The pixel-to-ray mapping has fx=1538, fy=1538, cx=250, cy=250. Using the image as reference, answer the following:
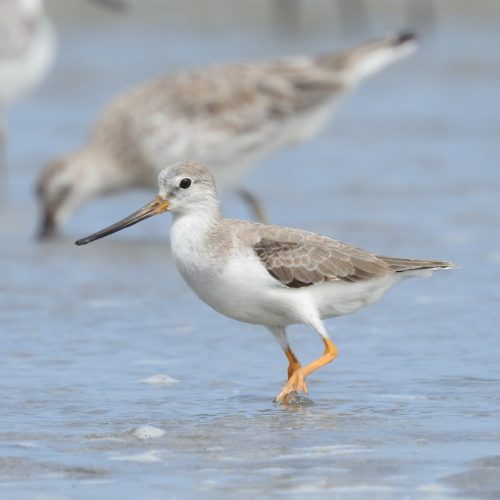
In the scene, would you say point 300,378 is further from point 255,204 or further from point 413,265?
point 255,204

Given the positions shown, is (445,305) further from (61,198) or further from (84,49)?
(84,49)

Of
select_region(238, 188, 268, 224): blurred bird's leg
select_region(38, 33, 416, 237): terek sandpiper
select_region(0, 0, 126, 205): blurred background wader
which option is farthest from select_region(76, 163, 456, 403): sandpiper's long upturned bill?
select_region(0, 0, 126, 205): blurred background wader

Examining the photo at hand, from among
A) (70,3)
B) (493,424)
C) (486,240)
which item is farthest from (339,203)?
(70,3)

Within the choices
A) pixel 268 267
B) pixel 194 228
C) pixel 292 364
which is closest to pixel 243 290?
pixel 268 267

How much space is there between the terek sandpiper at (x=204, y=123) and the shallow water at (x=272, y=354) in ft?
1.43

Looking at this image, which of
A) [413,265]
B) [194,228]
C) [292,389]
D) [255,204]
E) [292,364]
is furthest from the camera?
[255,204]

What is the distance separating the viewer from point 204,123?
12789 millimetres

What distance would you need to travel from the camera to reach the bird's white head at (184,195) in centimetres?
768

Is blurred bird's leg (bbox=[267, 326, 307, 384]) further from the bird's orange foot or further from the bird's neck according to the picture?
the bird's neck

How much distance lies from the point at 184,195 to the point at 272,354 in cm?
123

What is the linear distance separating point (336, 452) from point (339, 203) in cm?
721

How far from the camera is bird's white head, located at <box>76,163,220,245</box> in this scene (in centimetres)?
768

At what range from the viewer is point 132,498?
5.70m

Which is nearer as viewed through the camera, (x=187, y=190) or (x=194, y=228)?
(x=194, y=228)
